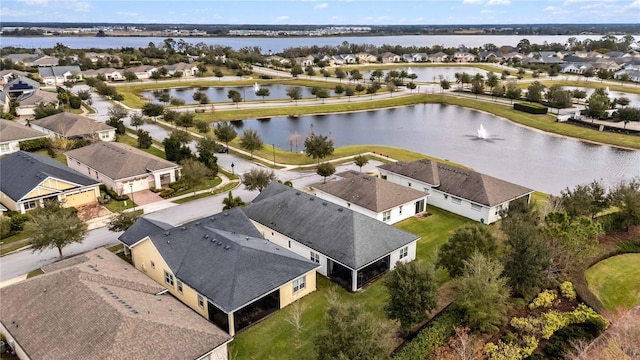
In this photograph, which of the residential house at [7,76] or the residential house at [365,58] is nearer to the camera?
the residential house at [7,76]

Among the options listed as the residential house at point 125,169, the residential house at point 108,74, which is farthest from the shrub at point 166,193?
the residential house at point 108,74

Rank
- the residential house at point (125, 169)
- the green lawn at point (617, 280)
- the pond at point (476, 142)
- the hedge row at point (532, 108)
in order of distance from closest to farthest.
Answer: the green lawn at point (617, 280), the residential house at point (125, 169), the pond at point (476, 142), the hedge row at point (532, 108)

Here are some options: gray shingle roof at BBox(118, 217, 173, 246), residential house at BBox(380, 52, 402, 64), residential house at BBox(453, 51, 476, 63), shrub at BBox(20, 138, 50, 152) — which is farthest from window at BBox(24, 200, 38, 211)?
residential house at BBox(453, 51, 476, 63)

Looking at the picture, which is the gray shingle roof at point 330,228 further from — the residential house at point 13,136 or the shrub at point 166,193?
the residential house at point 13,136

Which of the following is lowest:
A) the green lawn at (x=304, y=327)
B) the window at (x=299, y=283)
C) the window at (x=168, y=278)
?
the green lawn at (x=304, y=327)

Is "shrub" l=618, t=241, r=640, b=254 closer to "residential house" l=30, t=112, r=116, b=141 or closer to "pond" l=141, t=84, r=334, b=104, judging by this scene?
"residential house" l=30, t=112, r=116, b=141

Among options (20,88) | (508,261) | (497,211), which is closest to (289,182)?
(497,211)

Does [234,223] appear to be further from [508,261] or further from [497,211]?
[497,211]
